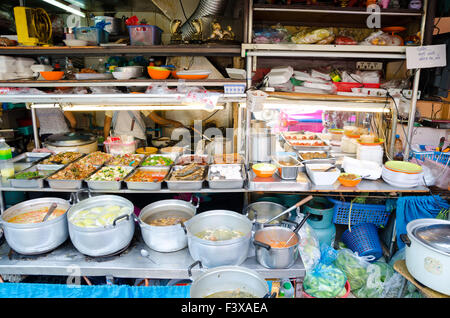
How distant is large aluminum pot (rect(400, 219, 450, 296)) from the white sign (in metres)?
1.98

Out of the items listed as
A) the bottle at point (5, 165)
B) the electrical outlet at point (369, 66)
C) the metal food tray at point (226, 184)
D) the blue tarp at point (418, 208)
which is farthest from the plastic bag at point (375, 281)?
the bottle at point (5, 165)

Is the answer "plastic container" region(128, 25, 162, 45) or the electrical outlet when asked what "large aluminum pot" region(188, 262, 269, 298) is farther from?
the electrical outlet

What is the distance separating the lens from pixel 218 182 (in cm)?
344

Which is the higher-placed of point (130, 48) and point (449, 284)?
point (130, 48)

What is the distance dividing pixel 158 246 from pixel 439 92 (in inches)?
157

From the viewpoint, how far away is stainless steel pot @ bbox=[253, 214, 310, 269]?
9.24ft

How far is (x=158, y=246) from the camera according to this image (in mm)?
3105

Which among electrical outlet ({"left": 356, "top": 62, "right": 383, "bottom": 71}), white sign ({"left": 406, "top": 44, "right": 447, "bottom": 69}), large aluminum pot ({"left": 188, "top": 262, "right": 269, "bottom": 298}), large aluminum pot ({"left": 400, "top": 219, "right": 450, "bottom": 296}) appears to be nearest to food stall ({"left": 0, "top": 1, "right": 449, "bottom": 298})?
large aluminum pot ({"left": 188, "top": 262, "right": 269, "bottom": 298})

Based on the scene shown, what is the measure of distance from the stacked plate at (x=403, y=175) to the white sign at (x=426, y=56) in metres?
1.25

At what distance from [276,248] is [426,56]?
10.1 feet

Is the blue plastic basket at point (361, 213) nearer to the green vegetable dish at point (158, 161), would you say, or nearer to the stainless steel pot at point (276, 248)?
the stainless steel pot at point (276, 248)

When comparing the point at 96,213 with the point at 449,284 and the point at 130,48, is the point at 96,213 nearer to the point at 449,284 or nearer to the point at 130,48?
the point at 130,48

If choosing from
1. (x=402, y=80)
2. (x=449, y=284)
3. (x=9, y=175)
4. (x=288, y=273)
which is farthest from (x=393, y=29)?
(x=9, y=175)

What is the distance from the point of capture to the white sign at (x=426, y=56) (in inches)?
147
